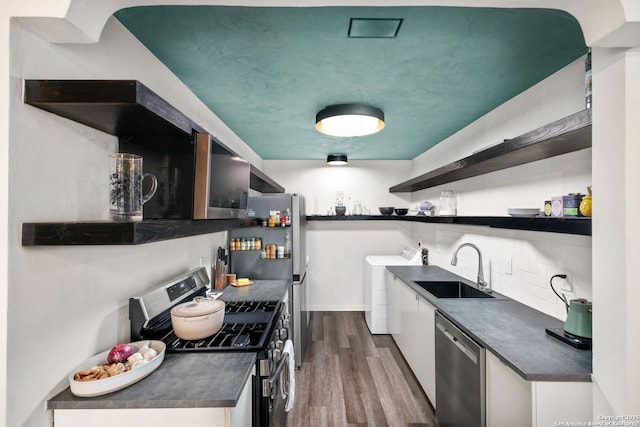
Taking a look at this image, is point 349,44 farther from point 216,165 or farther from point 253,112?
point 253,112

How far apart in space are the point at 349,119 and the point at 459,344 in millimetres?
1759

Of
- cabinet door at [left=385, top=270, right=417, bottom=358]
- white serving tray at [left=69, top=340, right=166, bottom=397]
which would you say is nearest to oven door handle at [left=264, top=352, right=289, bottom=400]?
white serving tray at [left=69, top=340, right=166, bottom=397]

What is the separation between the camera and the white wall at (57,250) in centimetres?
89

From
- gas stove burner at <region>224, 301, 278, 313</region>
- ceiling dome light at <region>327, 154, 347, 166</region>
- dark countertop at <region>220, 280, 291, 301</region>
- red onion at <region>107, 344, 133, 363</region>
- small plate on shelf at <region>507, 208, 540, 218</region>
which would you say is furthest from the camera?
ceiling dome light at <region>327, 154, 347, 166</region>

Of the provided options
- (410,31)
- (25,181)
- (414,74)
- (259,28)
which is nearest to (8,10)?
(25,181)

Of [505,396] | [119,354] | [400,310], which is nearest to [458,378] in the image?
[505,396]

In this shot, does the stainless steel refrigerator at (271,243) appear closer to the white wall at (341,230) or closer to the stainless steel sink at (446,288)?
the stainless steel sink at (446,288)

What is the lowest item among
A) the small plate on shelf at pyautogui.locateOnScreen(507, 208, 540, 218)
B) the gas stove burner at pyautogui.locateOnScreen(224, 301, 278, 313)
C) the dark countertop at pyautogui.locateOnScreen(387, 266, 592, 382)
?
the gas stove burner at pyautogui.locateOnScreen(224, 301, 278, 313)

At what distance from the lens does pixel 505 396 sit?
1.35 meters

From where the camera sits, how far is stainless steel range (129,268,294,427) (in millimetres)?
1383

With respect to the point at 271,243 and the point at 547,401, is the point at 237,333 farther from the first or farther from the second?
the point at 547,401

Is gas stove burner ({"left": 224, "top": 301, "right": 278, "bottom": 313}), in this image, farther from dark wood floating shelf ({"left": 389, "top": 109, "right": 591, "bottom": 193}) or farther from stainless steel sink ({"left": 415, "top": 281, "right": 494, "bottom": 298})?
dark wood floating shelf ({"left": 389, "top": 109, "right": 591, "bottom": 193})

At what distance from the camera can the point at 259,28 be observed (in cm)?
132

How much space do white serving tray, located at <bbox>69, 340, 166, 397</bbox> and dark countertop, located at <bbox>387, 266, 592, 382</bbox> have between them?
5.16ft
